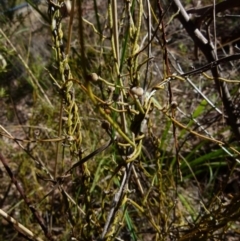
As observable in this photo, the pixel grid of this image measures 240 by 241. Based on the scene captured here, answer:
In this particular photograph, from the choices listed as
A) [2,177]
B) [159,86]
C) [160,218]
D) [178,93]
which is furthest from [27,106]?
[159,86]

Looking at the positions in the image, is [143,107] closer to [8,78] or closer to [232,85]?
[232,85]

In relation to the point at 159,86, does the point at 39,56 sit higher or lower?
higher

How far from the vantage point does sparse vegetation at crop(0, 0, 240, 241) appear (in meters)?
0.95

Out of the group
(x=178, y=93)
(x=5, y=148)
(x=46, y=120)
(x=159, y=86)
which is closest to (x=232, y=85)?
(x=178, y=93)

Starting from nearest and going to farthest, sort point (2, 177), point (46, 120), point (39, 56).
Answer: point (46, 120)
point (2, 177)
point (39, 56)

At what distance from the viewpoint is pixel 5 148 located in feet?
8.14

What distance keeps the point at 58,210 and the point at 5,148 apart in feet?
1.37

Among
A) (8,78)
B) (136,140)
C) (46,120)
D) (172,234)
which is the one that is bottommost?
(172,234)

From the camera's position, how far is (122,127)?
3.27 ft

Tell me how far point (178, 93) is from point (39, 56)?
0.85m

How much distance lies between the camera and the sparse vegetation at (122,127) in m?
0.95

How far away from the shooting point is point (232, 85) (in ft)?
8.55

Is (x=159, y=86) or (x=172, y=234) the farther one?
(x=172, y=234)

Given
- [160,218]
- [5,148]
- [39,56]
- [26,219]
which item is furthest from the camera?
[39,56]
